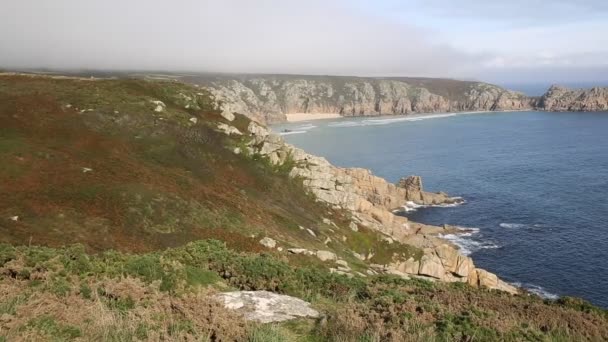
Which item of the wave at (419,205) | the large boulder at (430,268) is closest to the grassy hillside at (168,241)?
the large boulder at (430,268)

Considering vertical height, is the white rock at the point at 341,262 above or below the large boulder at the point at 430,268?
above

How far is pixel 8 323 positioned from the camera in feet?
31.4

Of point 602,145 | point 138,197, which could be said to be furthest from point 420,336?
point 602,145

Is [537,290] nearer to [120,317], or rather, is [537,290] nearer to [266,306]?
[266,306]

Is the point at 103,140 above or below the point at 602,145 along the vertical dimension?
above

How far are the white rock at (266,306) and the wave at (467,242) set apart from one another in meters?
57.8

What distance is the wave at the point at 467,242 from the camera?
68438mm

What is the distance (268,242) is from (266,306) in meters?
21.2

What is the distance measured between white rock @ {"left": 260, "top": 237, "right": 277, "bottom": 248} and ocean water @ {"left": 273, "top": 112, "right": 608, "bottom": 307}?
35.3 meters

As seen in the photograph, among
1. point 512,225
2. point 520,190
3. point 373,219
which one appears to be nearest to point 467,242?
point 512,225

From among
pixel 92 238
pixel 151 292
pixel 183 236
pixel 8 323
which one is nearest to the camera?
pixel 8 323

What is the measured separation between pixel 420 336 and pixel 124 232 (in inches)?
934

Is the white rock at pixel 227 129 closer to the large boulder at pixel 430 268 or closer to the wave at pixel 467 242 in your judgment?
the large boulder at pixel 430 268

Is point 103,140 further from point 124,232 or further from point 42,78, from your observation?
point 42,78
